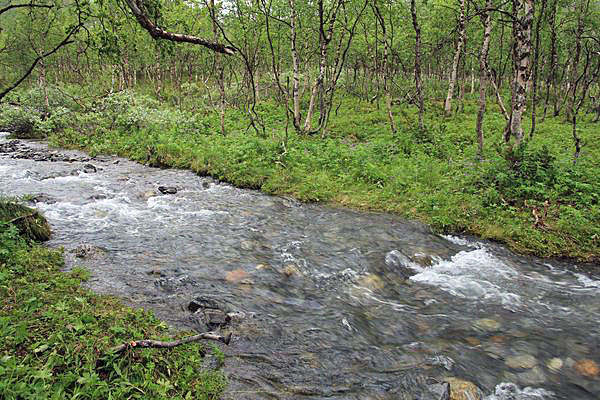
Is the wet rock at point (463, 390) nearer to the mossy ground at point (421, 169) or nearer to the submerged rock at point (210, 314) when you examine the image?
the submerged rock at point (210, 314)

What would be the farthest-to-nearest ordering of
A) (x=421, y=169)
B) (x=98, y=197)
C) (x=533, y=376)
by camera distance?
(x=421, y=169), (x=98, y=197), (x=533, y=376)

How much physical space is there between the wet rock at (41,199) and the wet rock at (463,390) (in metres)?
11.3

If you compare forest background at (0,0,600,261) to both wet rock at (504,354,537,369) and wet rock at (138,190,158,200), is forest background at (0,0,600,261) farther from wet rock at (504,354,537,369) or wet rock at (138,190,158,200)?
wet rock at (504,354,537,369)

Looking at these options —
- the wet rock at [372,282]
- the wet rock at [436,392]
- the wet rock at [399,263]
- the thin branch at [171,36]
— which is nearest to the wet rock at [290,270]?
the wet rock at [372,282]

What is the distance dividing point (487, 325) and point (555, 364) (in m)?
1.03

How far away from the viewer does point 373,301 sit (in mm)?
6602

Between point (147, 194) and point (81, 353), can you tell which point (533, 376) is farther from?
point (147, 194)

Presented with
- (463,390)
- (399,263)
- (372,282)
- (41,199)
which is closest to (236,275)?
(372,282)

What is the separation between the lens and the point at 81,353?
366 cm

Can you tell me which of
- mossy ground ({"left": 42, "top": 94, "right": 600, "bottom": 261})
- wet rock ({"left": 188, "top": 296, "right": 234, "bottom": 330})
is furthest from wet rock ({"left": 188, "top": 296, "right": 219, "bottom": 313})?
mossy ground ({"left": 42, "top": 94, "right": 600, "bottom": 261})

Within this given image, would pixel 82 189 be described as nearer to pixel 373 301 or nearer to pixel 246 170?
pixel 246 170

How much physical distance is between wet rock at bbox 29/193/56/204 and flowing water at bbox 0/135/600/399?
0.13 metres

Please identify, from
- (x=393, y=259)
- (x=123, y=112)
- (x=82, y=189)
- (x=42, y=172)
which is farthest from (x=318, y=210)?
(x=123, y=112)

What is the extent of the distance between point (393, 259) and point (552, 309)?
292cm
